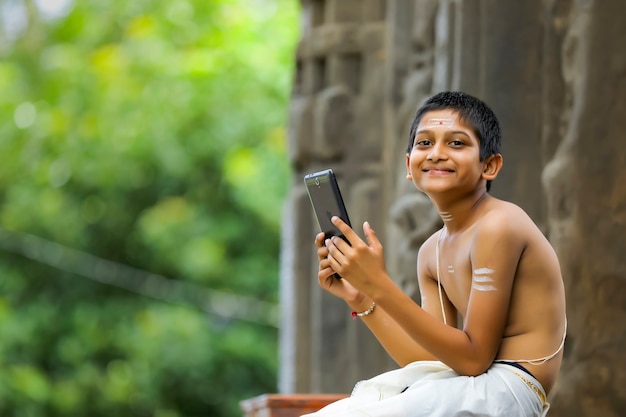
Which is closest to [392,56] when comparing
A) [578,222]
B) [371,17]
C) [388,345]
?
[371,17]

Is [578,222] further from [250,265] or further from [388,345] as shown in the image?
[250,265]

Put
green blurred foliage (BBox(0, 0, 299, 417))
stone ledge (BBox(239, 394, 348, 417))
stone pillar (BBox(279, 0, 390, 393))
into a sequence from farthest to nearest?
green blurred foliage (BBox(0, 0, 299, 417)) → stone pillar (BBox(279, 0, 390, 393)) → stone ledge (BBox(239, 394, 348, 417))

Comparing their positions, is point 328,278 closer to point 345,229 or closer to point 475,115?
point 345,229

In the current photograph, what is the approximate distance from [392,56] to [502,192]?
190 cm

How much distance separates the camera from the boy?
118 inches

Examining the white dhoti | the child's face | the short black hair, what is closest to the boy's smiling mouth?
the child's face

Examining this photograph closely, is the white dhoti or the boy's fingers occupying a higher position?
the boy's fingers

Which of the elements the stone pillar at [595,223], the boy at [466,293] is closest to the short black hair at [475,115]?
the boy at [466,293]

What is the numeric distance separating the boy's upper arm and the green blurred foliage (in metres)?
10.1

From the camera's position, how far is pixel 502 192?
5277mm

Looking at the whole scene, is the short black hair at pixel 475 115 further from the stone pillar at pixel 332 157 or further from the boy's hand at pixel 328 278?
the stone pillar at pixel 332 157

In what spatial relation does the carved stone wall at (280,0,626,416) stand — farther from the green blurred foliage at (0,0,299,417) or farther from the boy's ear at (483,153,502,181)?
the green blurred foliage at (0,0,299,417)

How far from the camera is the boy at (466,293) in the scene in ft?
9.82

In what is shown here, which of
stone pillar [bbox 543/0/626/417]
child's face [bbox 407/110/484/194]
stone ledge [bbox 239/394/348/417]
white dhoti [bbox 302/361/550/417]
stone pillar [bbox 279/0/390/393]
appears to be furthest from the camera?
stone pillar [bbox 279/0/390/393]
